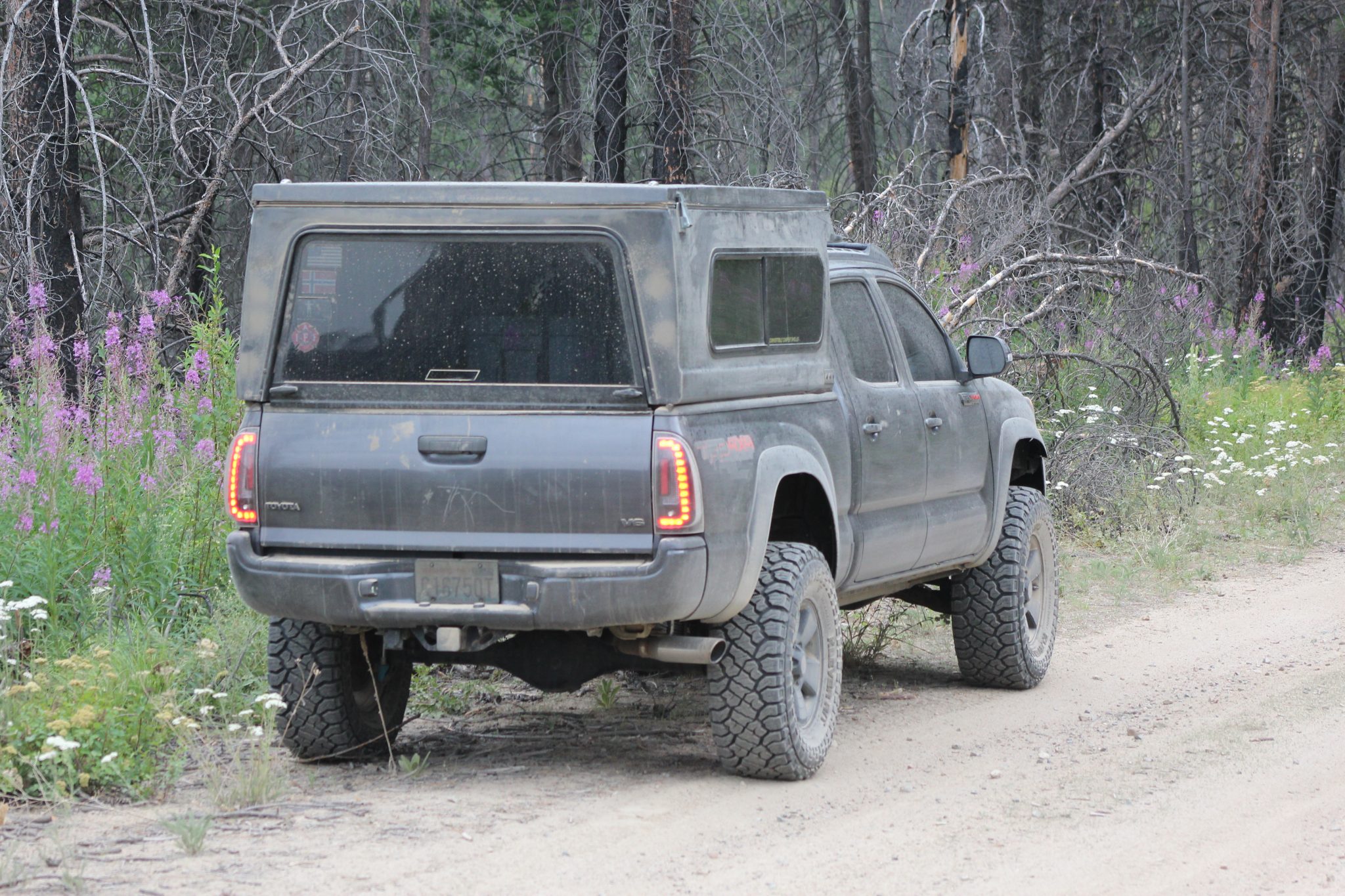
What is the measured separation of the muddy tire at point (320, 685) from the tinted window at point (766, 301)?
5.64 ft

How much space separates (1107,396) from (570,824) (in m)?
8.40

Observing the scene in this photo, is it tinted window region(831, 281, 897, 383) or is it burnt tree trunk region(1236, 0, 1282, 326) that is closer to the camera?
tinted window region(831, 281, 897, 383)

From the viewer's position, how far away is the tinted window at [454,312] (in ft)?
17.2

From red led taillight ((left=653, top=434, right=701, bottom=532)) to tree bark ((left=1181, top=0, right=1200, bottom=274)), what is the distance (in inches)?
619

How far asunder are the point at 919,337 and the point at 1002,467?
2.59 feet

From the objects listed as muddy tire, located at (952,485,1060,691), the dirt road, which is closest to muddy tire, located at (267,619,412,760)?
the dirt road

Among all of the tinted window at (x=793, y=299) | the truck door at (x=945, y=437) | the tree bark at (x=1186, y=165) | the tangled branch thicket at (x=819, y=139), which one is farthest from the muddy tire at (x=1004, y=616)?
the tree bark at (x=1186, y=165)

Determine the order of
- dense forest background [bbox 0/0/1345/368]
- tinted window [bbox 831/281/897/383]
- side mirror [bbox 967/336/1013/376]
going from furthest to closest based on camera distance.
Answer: dense forest background [bbox 0/0/1345/368] < side mirror [bbox 967/336/1013/376] < tinted window [bbox 831/281/897/383]

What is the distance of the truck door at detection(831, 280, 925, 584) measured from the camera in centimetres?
641

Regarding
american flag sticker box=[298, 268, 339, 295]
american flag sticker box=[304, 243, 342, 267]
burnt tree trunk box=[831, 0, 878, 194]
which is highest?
burnt tree trunk box=[831, 0, 878, 194]

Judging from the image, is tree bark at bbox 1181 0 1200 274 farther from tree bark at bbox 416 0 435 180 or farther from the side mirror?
the side mirror

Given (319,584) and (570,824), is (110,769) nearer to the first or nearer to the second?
(319,584)

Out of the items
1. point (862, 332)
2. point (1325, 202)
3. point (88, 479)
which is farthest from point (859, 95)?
point (88, 479)

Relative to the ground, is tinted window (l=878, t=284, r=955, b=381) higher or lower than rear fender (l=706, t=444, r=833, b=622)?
higher
